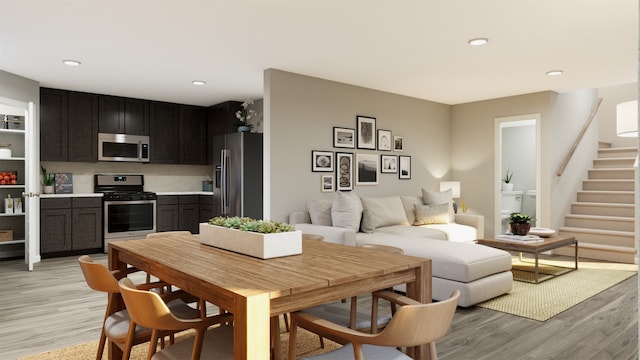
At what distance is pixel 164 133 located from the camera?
699cm

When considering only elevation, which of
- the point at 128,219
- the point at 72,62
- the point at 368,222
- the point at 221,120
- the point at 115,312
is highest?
the point at 72,62

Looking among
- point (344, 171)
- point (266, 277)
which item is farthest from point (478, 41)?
point (266, 277)

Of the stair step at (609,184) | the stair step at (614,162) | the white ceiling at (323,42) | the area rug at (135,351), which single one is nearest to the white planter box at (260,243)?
the area rug at (135,351)

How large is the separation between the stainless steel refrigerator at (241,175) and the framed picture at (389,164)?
1.81 metres

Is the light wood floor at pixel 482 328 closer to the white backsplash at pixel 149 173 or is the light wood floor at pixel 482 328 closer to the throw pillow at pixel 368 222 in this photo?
the throw pillow at pixel 368 222

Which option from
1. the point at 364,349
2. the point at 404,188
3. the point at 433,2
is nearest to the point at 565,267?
the point at 404,188

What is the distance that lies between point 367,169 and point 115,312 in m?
4.19

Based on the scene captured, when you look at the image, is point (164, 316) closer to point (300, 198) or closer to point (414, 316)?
point (414, 316)

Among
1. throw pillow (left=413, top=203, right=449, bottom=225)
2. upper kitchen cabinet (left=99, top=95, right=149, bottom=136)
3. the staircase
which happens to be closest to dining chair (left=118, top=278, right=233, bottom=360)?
throw pillow (left=413, top=203, right=449, bottom=225)

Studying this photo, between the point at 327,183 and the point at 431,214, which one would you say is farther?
the point at 431,214

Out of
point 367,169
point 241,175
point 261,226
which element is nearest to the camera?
point 261,226

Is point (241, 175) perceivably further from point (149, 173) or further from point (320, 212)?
point (149, 173)

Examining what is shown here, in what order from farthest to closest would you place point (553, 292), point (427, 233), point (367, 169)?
point (367, 169) < point (427, 233) < point (553, 292)

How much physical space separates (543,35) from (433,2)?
4.65 ft
